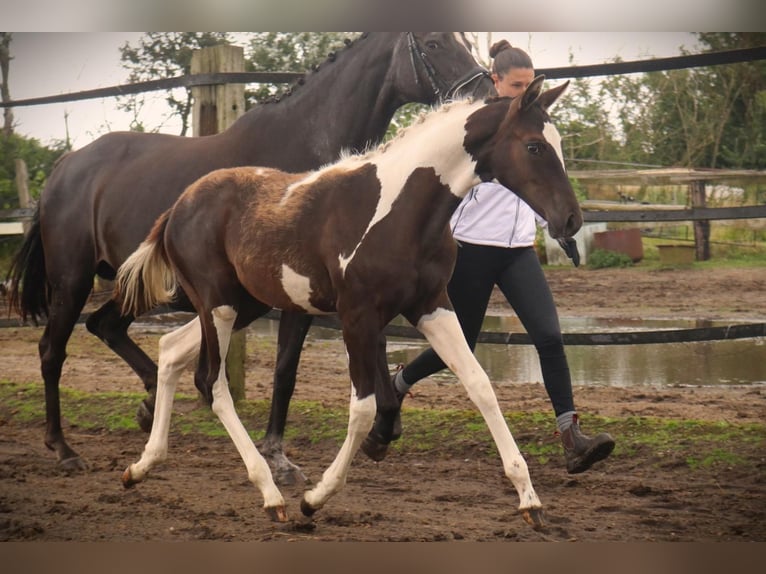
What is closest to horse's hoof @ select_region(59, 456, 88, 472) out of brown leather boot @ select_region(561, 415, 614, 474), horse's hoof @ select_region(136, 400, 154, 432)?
horse's hoof @ select_region(136, 400, 154, 432)

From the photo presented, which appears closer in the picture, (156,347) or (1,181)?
(1,181)

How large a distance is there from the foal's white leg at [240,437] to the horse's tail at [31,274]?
1.31 metres

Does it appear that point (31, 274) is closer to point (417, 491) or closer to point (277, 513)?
point (277, 513)

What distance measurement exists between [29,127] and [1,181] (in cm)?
38

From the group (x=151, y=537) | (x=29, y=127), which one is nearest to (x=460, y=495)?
(x=151, y=537)

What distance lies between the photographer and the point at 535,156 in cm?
353

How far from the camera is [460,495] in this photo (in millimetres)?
4168

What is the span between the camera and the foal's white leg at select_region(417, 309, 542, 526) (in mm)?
3557

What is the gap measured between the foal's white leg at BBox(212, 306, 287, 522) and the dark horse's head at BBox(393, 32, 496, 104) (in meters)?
1.15

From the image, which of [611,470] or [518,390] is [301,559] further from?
[518,390]

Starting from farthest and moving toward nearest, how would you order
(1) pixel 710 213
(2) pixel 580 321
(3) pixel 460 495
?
(2) pixel 580 321
(1) pixel 710 213
(3) pixel 460 495

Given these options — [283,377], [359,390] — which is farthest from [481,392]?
[283,377]

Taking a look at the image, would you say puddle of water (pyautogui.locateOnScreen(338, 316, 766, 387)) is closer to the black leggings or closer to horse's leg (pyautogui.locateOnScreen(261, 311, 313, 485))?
horse's leg (pyautogui.locateOnScreen(261, 311, 313, 485))

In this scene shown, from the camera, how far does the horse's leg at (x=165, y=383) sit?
4.02 meters
